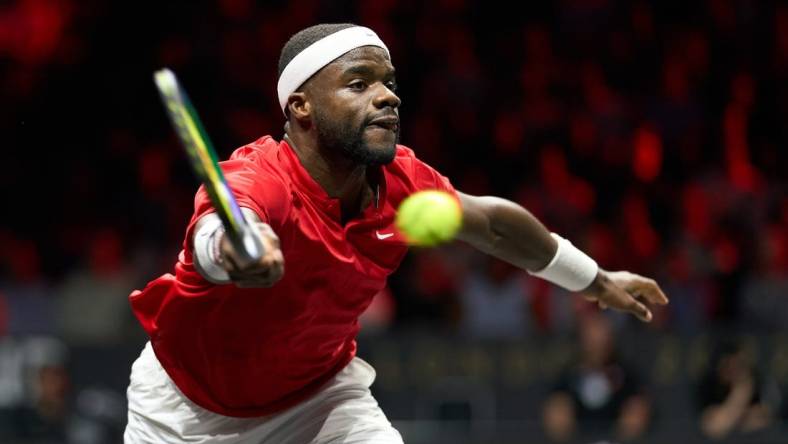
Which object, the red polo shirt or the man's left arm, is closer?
the red polo shirt

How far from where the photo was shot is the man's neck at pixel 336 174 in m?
4.89

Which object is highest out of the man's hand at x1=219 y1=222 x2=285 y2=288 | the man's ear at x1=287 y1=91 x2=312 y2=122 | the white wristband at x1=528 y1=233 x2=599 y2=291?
the man's hand at x1=219 y1=222 x2=285 y2=288

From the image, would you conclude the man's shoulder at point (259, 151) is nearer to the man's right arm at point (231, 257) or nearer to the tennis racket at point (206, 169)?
the man's right arm at point (231, 257)

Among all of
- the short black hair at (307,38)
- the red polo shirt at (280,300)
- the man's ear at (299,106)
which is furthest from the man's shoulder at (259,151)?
the short black hair at (307,38)

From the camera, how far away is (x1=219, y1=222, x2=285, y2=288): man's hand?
351cm

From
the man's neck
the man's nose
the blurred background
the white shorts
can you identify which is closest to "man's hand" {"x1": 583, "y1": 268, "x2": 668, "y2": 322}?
the white shorts

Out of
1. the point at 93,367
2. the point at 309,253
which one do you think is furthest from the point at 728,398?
the point at 309,253

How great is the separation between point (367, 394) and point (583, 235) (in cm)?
613

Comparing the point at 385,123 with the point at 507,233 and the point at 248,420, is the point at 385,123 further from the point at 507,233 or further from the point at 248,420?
the point at 248,420

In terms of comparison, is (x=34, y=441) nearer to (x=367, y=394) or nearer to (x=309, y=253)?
(x=367, y=394)

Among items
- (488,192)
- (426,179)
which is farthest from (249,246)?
(488,192)

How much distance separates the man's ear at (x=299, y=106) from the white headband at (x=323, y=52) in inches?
1.0

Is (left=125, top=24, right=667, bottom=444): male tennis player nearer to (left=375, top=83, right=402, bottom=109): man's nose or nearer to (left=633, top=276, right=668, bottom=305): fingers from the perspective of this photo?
(left=375, top=83, right=402, bottom=109): man's nose

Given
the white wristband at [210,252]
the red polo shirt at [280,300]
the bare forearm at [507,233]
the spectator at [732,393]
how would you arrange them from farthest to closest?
the spectator at [732,393], the bare forearm at [507,233], the red polo shirt at [280,300], the white wristband at [210,252]
